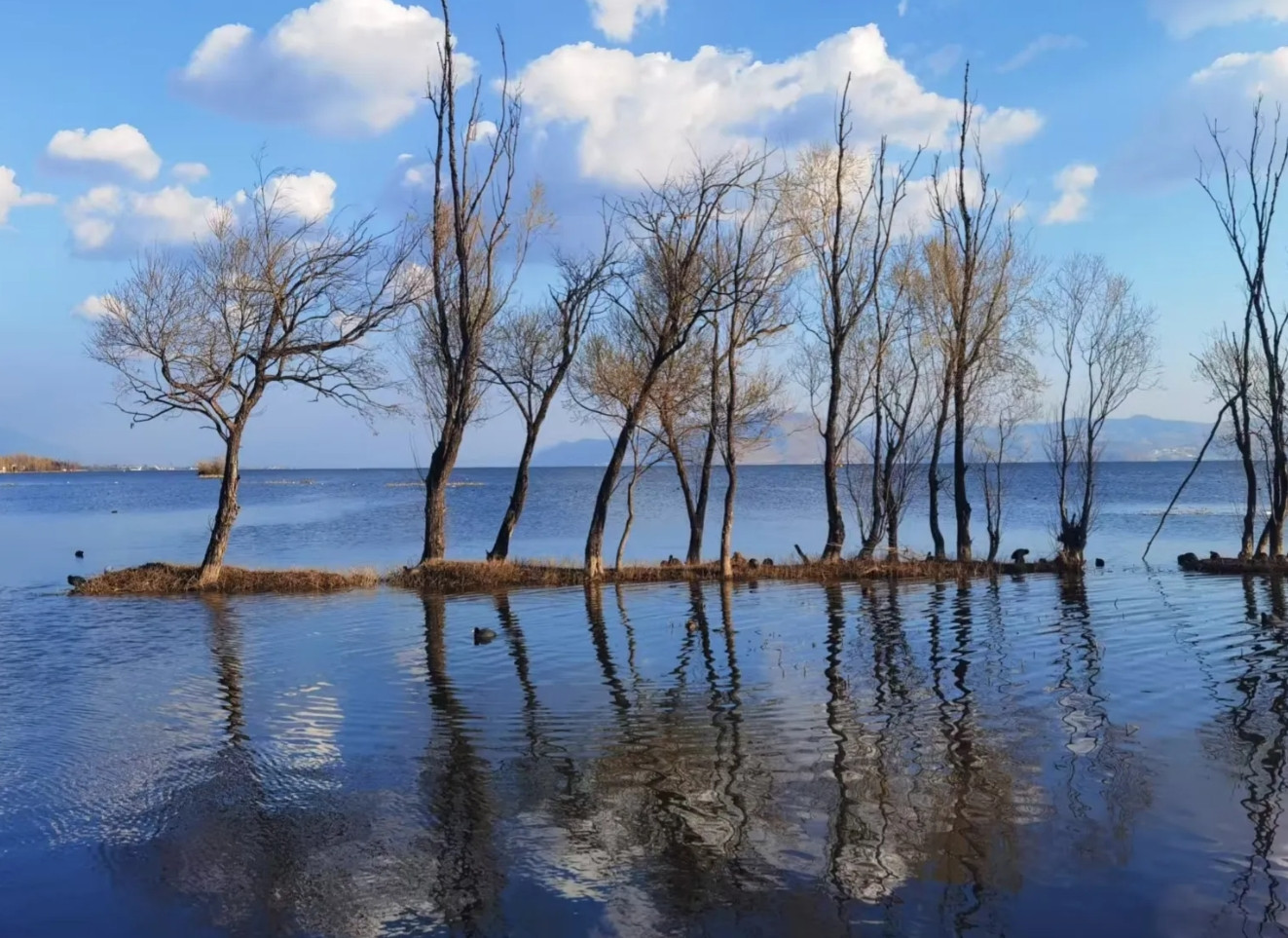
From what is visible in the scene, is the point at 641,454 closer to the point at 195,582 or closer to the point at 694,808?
the point at 195,582

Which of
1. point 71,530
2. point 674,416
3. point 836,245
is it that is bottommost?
point 71,530

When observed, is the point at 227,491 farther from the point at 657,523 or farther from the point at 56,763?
the point at 657,523

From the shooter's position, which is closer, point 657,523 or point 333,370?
point 333,370

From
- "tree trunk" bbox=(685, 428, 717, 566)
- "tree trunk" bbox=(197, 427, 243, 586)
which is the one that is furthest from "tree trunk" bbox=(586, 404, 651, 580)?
"tree trunk" bbox=(197, 427, 243, 586)

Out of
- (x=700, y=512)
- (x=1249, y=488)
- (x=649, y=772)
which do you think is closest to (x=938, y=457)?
(x=700, y=512)

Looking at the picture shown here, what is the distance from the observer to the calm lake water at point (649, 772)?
7.12 meters

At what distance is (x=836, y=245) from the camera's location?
30484mm

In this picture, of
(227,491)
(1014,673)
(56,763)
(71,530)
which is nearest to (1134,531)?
(1014,673)

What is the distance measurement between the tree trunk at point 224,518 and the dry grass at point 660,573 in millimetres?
4551

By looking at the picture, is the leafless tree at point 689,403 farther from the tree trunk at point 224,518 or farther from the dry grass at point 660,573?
the tree trunk at point 224,518

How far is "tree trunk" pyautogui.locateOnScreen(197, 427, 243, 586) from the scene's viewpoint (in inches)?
1029

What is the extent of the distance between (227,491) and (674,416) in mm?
13329

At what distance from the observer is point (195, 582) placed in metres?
26.1

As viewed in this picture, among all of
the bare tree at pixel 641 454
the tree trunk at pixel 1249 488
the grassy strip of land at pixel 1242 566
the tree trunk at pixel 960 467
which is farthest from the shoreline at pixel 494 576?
the tree trunk at pixel 1249 488
